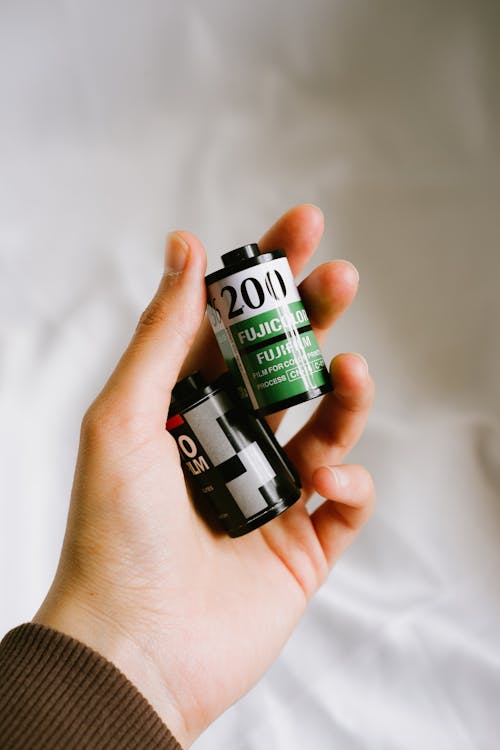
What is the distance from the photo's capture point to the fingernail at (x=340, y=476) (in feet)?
5.37

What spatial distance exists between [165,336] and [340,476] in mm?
466

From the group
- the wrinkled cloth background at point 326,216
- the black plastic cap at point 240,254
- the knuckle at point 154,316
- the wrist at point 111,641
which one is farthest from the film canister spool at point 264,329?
the wrinkled cloth background at point 326,216

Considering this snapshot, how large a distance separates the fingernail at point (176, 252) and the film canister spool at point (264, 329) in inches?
2.8

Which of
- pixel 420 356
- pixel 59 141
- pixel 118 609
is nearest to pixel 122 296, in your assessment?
pixel 59 141

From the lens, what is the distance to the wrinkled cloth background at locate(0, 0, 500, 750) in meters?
2.06

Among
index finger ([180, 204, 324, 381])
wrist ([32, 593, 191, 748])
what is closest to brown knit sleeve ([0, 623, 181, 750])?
wrist ([32, 593, 191, 748])

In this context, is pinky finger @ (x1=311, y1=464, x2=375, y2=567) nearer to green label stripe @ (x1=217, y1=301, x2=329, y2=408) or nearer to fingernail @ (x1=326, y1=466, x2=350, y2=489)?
fingernail @ (x1=326, y1=466, x2=350, y2=489)

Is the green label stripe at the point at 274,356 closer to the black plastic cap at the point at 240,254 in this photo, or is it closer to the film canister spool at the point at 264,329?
the film canister spool at the point at 264,329

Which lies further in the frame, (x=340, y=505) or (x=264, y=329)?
(x=340, y=505)

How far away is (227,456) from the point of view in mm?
1570

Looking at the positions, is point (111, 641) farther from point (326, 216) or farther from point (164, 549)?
point (326, 216)

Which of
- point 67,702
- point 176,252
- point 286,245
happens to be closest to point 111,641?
point 67,702

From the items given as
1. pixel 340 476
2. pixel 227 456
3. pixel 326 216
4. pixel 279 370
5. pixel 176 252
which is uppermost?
pixel 176 252

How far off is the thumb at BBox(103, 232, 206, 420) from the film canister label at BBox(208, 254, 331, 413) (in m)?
0.06
